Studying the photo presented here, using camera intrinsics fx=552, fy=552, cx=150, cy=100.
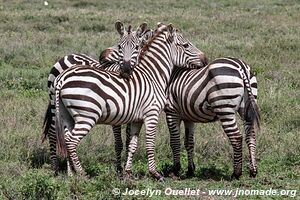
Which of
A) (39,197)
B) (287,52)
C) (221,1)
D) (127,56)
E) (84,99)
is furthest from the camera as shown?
(221,1)

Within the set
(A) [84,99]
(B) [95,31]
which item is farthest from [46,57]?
(A) [84,99]

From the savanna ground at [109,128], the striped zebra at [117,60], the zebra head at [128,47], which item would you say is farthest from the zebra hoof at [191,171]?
the zebra head at [128,47]

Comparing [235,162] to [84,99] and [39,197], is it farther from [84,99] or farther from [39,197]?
[39,197]

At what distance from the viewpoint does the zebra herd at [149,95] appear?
22.0 feet

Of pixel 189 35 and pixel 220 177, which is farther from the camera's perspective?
pixel 189 35

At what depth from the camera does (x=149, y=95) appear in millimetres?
7215

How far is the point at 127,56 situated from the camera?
25.2ft

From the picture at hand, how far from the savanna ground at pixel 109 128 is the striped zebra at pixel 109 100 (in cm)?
49

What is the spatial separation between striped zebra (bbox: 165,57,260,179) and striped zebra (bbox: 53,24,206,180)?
0.32 meters

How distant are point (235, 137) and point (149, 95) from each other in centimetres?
125

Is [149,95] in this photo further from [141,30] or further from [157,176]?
[141,30]

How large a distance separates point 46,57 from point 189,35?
260 inches

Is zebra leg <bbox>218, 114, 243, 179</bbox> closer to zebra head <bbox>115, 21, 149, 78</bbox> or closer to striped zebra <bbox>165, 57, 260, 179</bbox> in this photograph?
striped zebra <bbox>165, 57, 260, 179</bbox>

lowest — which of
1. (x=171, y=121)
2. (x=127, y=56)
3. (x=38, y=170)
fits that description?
(x=38, y=170)
